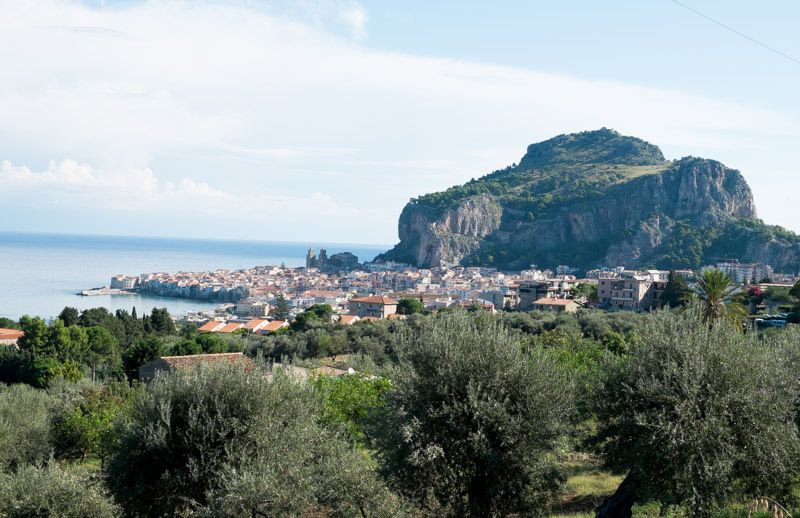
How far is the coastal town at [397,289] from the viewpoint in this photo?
7500cm

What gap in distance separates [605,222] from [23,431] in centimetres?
15949

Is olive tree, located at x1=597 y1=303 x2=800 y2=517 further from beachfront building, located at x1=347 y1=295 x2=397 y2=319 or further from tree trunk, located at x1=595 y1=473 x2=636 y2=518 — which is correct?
beachfront building, located at x1=347 y1=295 x2=397 y2=319

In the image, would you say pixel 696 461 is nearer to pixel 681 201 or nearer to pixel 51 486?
pixel 51 486

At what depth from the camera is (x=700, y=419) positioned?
399 inches

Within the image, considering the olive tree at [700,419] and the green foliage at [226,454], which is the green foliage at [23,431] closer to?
the green foliage at [226,454]

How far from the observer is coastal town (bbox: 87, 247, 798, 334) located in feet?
246

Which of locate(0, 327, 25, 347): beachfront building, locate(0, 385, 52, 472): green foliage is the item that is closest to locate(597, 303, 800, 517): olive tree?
locate(0, 385, 52, 472): green foliage

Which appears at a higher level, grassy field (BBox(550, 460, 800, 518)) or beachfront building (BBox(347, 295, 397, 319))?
grassy field (BBox(550, 460, 800, 518))

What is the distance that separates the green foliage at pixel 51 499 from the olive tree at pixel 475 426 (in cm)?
461

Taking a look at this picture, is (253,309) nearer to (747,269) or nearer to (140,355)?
(140,355)

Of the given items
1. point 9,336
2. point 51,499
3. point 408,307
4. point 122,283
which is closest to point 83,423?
point 51,499

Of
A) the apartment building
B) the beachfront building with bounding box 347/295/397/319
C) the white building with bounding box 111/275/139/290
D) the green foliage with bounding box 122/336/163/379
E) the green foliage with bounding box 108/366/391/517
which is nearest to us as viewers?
the green foliage with bounding box 108/366/391/517

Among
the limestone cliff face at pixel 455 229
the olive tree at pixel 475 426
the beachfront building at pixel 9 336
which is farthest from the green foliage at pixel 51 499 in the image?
the limestone cliff face at pixel 455 229

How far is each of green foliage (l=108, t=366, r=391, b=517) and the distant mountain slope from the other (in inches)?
5271
